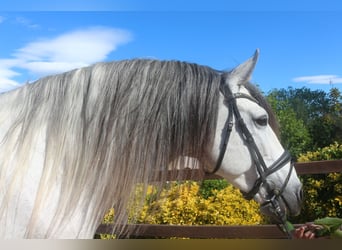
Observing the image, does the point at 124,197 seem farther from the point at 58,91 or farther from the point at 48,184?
the point at 58,91

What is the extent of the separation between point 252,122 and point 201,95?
0.71 ft

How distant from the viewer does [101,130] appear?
1192mm

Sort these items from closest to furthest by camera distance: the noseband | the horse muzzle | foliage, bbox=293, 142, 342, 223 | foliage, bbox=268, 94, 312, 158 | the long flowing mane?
the long flowing mane, the noseband, the horse muzzle, foliage, bbox=293, 142, 342, 223, foliage, bbox=268, 94, 312, 158

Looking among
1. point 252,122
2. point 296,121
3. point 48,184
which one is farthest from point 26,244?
point 296,121

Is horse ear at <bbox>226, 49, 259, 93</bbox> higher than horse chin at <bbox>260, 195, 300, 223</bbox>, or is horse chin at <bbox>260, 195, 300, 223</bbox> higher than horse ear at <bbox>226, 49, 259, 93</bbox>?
horse ear at <bbox>226, 49, 259, 93</bbox>

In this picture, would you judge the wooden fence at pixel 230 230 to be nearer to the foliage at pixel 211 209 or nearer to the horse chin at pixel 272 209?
the foliage at pixel 211 209

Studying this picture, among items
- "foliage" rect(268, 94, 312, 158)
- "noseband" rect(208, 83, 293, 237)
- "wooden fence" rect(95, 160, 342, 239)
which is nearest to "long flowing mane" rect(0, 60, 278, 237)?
"noseband" rect(208, 83, 293, 237)

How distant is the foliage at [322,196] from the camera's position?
276 cm

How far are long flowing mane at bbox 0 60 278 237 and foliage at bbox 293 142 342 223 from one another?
1766mm

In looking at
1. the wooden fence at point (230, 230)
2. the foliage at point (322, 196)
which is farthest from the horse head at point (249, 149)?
the foliage at point (322, 196)

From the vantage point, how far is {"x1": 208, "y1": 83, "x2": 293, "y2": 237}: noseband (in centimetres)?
136

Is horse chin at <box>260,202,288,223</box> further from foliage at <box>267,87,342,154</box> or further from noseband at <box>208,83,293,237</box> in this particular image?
foliage at <box>267,87,342,154</box>

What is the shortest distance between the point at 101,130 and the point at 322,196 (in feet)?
7.05

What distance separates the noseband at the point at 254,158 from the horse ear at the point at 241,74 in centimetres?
3
